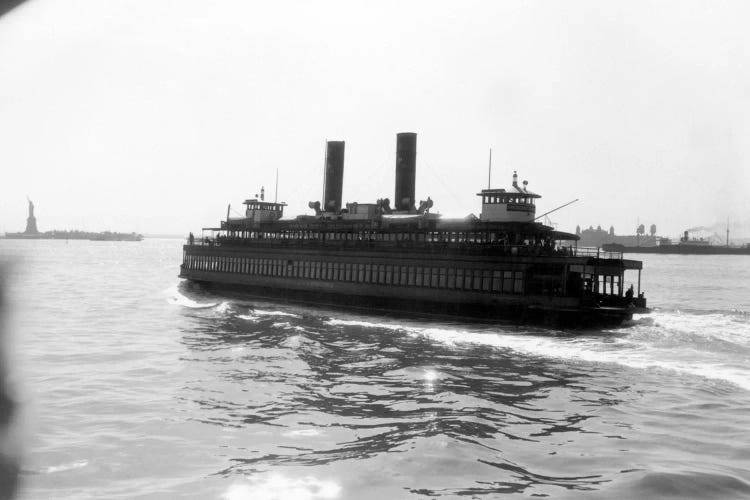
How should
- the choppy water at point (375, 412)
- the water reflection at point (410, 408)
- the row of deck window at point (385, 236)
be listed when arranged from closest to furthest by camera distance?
the choppy water at point (375, 412), the water reflection at point (410, 408), the row of deck window at point (385, 236)

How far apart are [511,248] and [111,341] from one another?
2333 centimetres

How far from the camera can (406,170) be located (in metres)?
55.3

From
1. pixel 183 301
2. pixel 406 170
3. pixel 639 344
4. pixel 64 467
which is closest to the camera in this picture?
pixel 64 467

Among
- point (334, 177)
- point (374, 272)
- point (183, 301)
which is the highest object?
point (334, 177)

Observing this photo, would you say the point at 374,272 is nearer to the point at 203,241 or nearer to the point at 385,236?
the point at 385,236

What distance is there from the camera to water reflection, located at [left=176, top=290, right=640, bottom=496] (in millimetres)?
12977

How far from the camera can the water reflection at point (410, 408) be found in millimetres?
12977

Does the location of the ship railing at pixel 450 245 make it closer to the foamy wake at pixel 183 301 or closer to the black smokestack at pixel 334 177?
the foamy wake at pixel 183 301

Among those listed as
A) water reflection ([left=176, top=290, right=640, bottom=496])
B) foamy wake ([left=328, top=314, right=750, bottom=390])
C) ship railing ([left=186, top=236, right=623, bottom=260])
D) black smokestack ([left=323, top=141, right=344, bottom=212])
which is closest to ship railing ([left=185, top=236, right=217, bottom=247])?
ship railing ([left=186, top=236, right=623, bottom=260])

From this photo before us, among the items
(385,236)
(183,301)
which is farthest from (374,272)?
(183,301)

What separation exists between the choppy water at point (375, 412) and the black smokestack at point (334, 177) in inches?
1166

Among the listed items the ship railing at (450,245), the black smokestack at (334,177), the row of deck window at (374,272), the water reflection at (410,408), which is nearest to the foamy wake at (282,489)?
the water reflection at (410,408)

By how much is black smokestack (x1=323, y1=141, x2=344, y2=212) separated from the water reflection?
32.4 meters

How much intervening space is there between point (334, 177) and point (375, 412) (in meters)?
46.8
